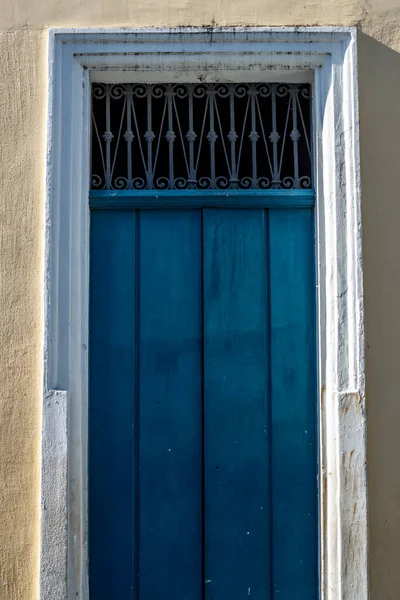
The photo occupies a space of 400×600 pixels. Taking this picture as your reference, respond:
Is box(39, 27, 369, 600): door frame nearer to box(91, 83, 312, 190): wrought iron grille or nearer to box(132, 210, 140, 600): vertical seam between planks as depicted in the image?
box(91, 83, 312, 190): wrought iron grille

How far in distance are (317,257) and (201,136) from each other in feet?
2.86

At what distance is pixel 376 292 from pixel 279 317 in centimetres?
50

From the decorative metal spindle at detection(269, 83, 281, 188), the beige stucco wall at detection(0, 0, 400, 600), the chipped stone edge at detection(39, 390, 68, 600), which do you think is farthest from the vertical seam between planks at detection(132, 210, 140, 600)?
the decorative metal spindle at detection(269, 83, 281, 188)

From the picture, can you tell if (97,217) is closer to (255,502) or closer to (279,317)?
(279,317)

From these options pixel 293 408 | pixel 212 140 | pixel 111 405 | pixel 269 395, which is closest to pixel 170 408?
pixel 111 405

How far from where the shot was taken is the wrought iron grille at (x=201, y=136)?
426cm

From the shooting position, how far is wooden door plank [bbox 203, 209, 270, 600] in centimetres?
412

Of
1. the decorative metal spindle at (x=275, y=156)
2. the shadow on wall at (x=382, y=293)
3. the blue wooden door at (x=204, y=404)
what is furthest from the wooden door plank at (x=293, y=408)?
the shadow on wall at (x=382, y=293)

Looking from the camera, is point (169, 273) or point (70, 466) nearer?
point (70, 466)

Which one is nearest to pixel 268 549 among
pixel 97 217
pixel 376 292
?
pixel 376 292

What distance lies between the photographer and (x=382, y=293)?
403 cm

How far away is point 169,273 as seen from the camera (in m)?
4.21

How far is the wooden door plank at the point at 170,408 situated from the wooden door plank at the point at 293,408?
1.27 ft

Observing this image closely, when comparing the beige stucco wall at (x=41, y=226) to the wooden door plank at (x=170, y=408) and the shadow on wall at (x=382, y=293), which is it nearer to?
the shadow on wall at (x=382, y=293)
